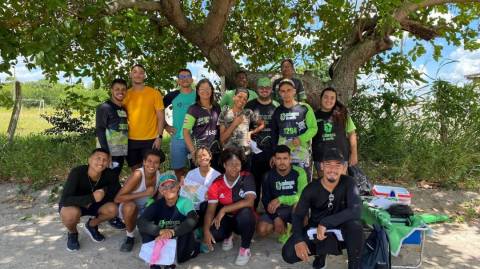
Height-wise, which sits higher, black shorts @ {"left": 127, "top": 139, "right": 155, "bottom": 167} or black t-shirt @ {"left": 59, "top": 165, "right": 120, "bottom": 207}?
black shorts @ {"left": 127, "top": 139, "right": 155, "bottom": 167}

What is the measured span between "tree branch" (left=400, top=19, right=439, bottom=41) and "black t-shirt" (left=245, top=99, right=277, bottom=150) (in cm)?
467

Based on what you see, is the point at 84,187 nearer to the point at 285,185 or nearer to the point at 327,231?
the point at 285,185

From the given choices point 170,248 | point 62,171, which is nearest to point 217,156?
point 170,248

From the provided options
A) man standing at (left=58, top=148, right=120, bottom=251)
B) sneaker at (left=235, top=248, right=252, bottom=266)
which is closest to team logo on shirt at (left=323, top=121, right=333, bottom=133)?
sneaker at (left=235, top=248, right=252, bottom=266)

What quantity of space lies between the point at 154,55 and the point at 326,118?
5.13 meters

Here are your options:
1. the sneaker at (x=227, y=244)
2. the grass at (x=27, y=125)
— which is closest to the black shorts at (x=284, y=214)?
the sneaker at (x=227, y=244)

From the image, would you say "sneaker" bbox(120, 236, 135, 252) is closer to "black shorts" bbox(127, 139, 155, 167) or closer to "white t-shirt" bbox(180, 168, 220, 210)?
"white t-shirt" bbox(180, 168, 220, 210)

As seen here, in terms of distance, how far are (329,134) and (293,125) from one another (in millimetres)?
452

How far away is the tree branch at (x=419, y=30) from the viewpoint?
26.3ft

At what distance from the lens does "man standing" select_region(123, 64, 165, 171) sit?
484 centimetres

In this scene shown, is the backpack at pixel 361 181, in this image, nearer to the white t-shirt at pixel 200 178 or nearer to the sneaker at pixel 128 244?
the white t-shirt at pixel 200 178

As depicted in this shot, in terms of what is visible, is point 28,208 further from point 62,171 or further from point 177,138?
point 177,138

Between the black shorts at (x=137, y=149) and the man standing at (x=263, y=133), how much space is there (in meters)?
1.32

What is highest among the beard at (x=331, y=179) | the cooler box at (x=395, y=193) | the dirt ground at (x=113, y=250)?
the beard at (x=331, y=179)
